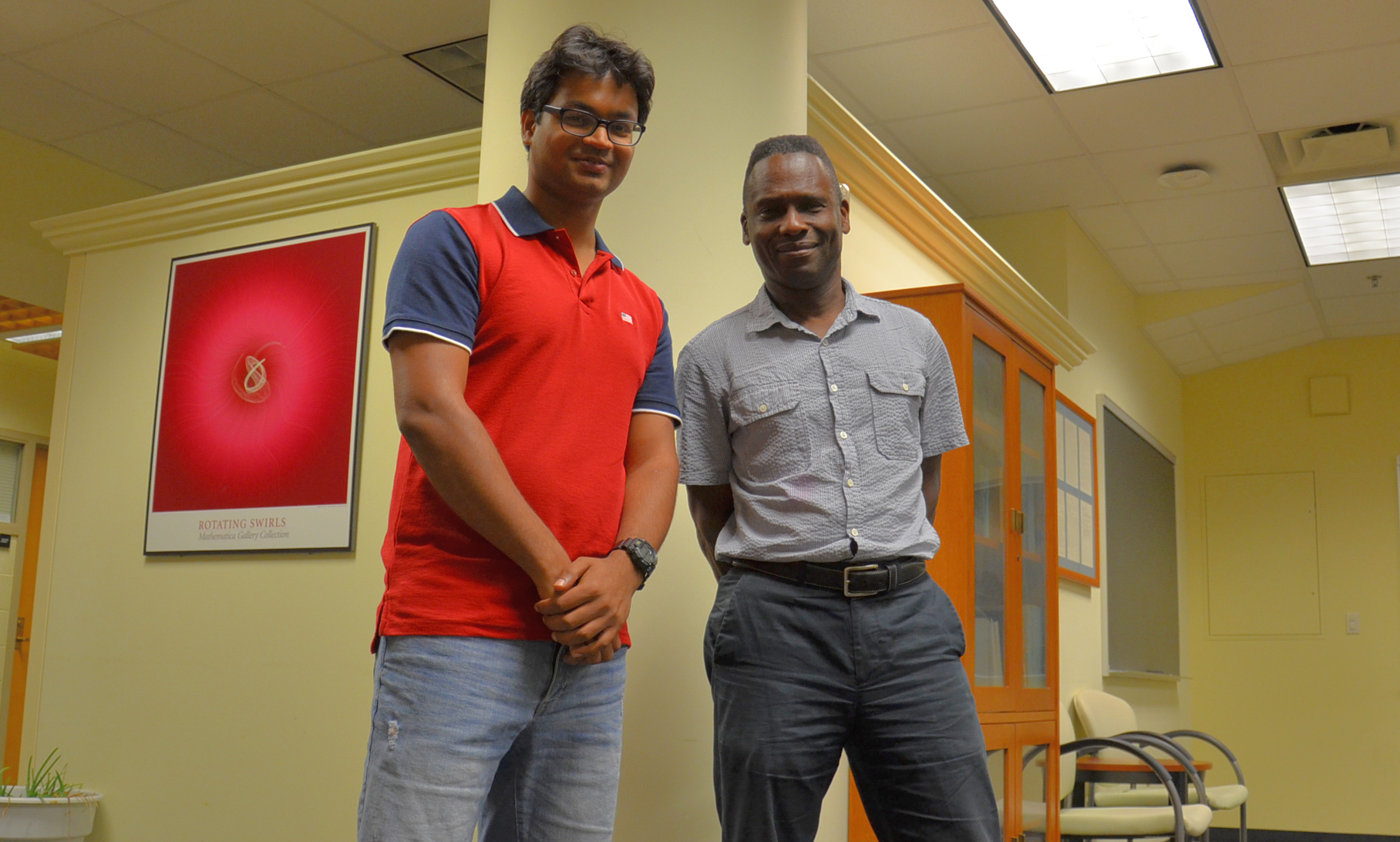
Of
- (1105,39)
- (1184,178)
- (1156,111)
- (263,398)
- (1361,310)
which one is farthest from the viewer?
(1361,310)

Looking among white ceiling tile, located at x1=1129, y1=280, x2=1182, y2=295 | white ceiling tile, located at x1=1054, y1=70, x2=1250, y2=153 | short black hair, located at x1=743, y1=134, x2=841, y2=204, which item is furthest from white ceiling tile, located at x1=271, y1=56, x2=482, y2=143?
white ceiling tile, located at x1=1129, y1=280, x2=1182, y2=295

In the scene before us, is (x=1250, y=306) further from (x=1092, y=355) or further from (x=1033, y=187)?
(x=1033, y=187)

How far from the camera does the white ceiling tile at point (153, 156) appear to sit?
5.17m

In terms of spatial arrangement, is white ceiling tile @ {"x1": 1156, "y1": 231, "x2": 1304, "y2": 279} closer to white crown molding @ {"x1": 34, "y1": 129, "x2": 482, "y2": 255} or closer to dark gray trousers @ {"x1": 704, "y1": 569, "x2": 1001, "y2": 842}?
white crown molding @ {"x1": 34, "y1": 129, "x2": 482, "y2": 255}

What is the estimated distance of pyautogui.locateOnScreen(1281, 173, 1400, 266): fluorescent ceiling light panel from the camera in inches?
221

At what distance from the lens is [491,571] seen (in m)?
1.34

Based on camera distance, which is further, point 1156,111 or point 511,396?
point 1156,111

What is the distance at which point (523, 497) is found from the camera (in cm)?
137

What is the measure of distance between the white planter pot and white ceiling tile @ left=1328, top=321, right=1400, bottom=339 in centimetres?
774

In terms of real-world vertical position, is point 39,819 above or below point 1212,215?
below

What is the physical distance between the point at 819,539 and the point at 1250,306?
6.52 m

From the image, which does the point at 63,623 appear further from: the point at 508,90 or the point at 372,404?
the point at 508,90

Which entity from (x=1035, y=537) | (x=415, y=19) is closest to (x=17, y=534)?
(x=415, y=19)

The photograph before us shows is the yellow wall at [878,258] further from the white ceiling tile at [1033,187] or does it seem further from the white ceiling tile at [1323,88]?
the white ceiling tile at [1323,88]
